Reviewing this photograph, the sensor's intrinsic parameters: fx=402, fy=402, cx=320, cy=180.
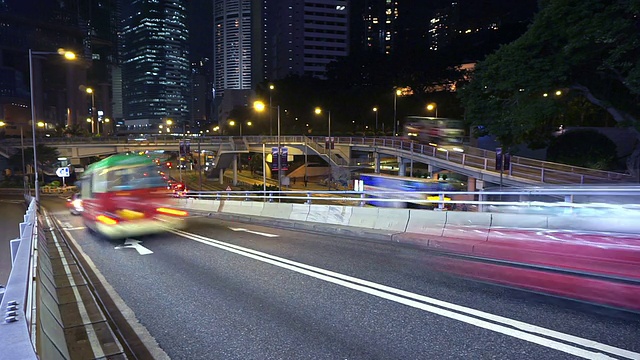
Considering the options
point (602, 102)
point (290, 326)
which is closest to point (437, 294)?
point (290, 326)

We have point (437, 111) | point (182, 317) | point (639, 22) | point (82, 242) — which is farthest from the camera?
point (437, 111)

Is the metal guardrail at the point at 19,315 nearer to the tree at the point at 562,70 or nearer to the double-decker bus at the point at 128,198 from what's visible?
the double-decker bus at the point at 128,198

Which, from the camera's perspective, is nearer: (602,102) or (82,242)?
(82,242)

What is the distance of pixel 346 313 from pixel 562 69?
26720 millimetres

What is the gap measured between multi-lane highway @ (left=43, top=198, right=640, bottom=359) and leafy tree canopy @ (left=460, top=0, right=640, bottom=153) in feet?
71.8

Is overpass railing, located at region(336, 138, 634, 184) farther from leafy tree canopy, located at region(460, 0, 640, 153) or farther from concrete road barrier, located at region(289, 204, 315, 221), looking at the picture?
concrete road barrier, located at region(289, 204, 315, 221)

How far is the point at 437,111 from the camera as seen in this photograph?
259 feet

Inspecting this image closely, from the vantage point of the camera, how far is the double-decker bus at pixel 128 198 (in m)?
12.8

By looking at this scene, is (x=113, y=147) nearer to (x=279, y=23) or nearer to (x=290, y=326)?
(x=290, y=326)

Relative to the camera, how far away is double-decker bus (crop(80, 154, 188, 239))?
12.8 m

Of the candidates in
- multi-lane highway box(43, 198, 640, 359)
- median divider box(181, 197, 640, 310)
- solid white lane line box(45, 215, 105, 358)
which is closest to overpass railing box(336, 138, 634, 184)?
median divider box(181, 197, 640, 310)

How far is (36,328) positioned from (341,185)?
164 ft

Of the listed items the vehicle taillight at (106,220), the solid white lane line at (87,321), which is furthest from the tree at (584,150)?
the solid white lane line at (87,321)

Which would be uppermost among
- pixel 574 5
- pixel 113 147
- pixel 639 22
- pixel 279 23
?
pixel 279 23
